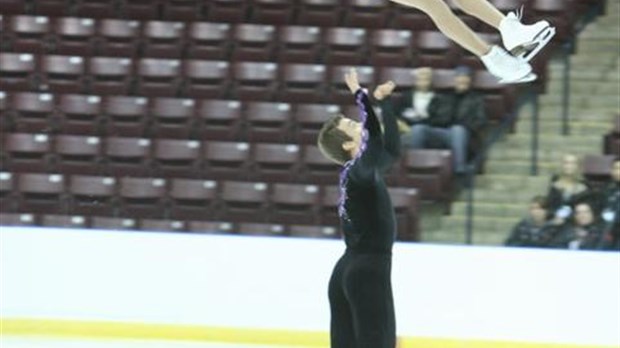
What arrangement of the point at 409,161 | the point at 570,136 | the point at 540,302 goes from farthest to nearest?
1. the point at 570,136
2. the point at 409,161
3. the point at 540,302

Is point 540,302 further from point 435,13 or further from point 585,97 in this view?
point 585,97

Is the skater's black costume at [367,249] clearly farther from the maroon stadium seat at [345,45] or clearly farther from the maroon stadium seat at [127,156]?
the maroon stadium seat at [345,45]

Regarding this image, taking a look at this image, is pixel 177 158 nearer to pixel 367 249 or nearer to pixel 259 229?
pixel 259 229

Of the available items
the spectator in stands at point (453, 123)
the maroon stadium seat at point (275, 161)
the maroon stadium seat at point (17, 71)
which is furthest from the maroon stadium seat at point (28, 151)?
the spectator in stands at point (453, 123)

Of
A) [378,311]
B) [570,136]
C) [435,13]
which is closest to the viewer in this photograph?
[378,311]

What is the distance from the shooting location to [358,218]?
541cm

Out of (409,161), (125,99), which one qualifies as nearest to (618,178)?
(409,161)

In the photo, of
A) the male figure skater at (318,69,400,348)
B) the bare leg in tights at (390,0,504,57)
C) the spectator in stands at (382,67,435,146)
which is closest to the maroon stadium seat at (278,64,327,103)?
the spectator in stands at (382,67,435,146)

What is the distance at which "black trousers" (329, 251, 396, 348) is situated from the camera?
532 cm

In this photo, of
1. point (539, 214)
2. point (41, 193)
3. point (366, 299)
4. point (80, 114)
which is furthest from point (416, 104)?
point (366, 299)

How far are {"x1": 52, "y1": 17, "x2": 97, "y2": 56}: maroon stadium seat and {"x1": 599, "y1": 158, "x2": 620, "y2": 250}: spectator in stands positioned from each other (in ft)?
17.7

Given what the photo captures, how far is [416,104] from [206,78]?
2204 millimetres

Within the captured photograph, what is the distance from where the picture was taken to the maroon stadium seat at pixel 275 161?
1073cm

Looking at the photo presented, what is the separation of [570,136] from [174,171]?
3.43 m
